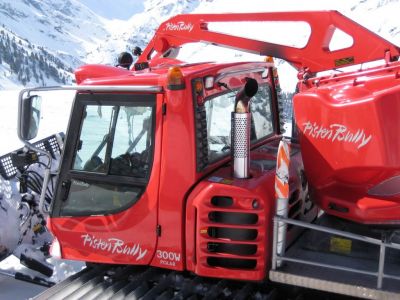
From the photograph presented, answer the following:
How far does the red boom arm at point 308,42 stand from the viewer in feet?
15.8

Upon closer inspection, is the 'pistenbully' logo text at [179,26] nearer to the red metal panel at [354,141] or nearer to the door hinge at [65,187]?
the red metal panel at [354,141]

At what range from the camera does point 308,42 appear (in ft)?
17.1

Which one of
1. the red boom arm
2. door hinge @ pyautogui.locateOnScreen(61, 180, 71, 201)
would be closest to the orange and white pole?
the red boom arm

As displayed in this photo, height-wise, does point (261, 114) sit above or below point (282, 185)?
above

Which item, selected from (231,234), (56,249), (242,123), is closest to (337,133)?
(242,123)

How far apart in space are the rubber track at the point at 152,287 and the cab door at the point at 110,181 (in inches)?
9.5

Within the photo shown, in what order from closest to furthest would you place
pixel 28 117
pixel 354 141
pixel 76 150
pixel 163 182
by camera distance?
1. pixel 354 141
2. pixel 163 182
3. pixel 28 117
4. pixel 76 150

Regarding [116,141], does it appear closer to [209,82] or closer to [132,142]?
[132,142]

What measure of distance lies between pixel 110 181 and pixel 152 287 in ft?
3.35

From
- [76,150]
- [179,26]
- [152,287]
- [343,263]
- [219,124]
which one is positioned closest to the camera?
[343,263]

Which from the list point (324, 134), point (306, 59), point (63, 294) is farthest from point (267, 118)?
point (63, 294)

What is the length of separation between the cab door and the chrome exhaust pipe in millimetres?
647

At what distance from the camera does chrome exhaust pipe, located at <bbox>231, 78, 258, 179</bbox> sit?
420 centimetres

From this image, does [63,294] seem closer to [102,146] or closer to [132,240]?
[132,240]
